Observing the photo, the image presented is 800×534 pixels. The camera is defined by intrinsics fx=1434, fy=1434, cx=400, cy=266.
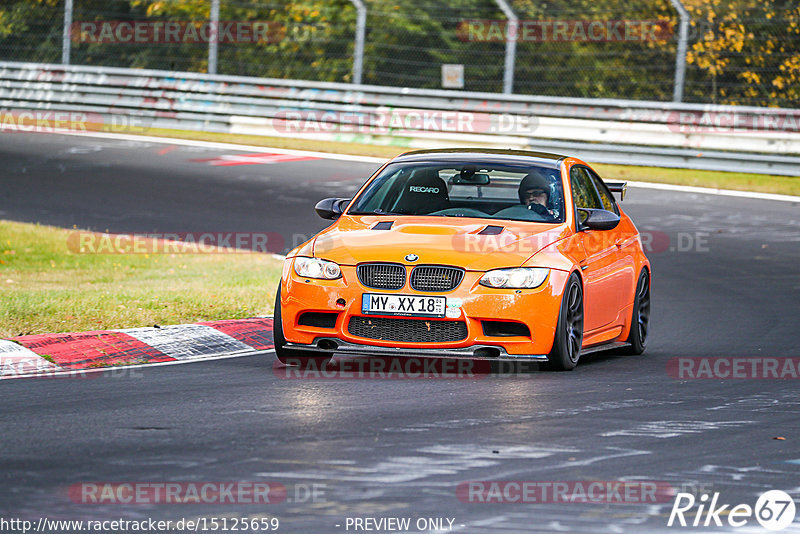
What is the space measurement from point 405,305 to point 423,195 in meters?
1.61

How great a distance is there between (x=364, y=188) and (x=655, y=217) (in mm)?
9187

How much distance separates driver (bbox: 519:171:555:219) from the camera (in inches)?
401

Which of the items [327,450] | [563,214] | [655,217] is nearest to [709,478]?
[327,450]

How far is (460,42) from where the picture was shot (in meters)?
26.4

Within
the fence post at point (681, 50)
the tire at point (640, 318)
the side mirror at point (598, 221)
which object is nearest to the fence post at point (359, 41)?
the fence post at point (681, 50)

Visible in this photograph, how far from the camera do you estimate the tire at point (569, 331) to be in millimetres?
9219

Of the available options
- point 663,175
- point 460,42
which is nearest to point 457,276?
point 663,175

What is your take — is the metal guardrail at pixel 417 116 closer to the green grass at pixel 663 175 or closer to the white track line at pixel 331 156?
the green grass at pixel 663 175

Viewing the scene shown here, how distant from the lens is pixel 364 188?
10602 millimetres

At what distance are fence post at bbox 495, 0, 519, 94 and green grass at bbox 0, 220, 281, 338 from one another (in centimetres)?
993

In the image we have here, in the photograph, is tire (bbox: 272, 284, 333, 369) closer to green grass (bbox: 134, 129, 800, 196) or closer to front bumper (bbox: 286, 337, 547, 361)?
front bumper (bbox: 286, 337, 547, 361)

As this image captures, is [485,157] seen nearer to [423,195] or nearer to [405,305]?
[423,195]

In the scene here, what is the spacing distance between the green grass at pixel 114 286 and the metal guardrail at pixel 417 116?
31.1 ft

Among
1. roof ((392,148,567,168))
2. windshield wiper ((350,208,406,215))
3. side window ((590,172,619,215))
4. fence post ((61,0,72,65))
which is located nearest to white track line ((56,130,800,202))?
fence post ((61,0,72,65))
